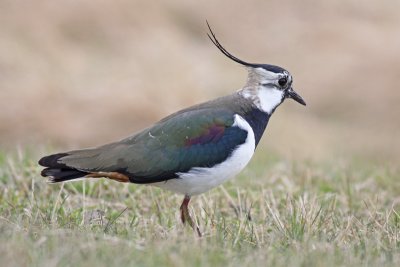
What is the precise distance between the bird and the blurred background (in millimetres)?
4171

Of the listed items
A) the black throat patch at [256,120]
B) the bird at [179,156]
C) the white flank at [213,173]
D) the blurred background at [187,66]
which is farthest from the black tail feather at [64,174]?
the blurred background at [187,66]

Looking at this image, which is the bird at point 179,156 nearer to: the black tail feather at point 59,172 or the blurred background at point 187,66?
the black tail feather at point 59,172

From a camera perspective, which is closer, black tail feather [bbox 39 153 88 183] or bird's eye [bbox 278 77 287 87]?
black tail feather [bbox 39 153 88 183]

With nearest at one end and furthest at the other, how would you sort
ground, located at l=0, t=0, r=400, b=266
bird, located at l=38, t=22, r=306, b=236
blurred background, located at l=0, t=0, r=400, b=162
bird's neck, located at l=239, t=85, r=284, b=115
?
ground, located at l=0, t=0, r=400, b=266 → bird, located at l=38, t=22, r=306, b=236 → bird's neck, located at l=239, t=85, r=284, b=115 → blurred background, located at l=0, t=0, r=400, b=162

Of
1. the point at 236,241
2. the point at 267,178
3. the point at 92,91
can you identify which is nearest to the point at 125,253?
the point at 236,241

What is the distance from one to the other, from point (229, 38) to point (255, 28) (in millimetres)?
1622

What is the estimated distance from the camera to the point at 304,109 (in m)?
20.9

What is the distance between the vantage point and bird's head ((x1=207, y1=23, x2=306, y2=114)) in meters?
6.53

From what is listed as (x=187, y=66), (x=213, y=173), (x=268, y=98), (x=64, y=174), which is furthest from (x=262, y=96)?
(x=187, y=66)

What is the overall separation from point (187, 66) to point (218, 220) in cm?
1232

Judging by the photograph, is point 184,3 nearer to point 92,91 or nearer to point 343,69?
point 343,69

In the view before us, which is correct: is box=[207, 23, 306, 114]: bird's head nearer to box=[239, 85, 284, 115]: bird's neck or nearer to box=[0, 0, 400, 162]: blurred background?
box=[239, 85, 284, 115]: bird's neck

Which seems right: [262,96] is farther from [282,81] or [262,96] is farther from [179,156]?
[179,156]

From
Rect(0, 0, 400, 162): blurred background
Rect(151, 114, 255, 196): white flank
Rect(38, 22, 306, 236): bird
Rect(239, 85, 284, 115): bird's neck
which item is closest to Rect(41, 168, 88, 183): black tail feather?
Rect(38, 22, 306, 236): bird
